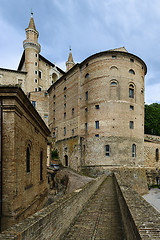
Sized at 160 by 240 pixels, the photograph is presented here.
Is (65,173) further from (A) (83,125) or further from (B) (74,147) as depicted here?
(A) (83,125)

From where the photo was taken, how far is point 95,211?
8.38 meters

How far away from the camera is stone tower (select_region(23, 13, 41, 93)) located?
4622 centimetres

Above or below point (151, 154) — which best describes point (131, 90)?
above

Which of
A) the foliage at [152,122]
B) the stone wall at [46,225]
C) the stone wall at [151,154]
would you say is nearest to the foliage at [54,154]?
the stone wall at [151,154]

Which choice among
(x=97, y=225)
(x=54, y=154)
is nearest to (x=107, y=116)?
(x=54, y=154)

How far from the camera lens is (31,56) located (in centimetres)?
4666

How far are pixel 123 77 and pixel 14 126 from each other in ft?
82.3

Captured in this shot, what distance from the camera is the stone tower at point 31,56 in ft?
152

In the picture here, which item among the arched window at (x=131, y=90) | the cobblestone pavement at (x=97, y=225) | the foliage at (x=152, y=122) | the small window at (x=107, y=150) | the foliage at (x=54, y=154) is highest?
the arched window at (x=131, y=90)

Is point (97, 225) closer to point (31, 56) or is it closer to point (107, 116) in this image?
point (107, 116)

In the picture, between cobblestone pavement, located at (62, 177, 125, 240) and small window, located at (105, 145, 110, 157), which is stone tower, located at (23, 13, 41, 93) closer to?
small window, located at (105, 145, 110, 157)

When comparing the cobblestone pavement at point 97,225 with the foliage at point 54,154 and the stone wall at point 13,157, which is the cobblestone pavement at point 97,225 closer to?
the stone wall at point 13,157

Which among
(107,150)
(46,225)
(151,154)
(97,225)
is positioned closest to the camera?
(46,225)

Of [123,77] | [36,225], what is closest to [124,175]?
[123,77]
